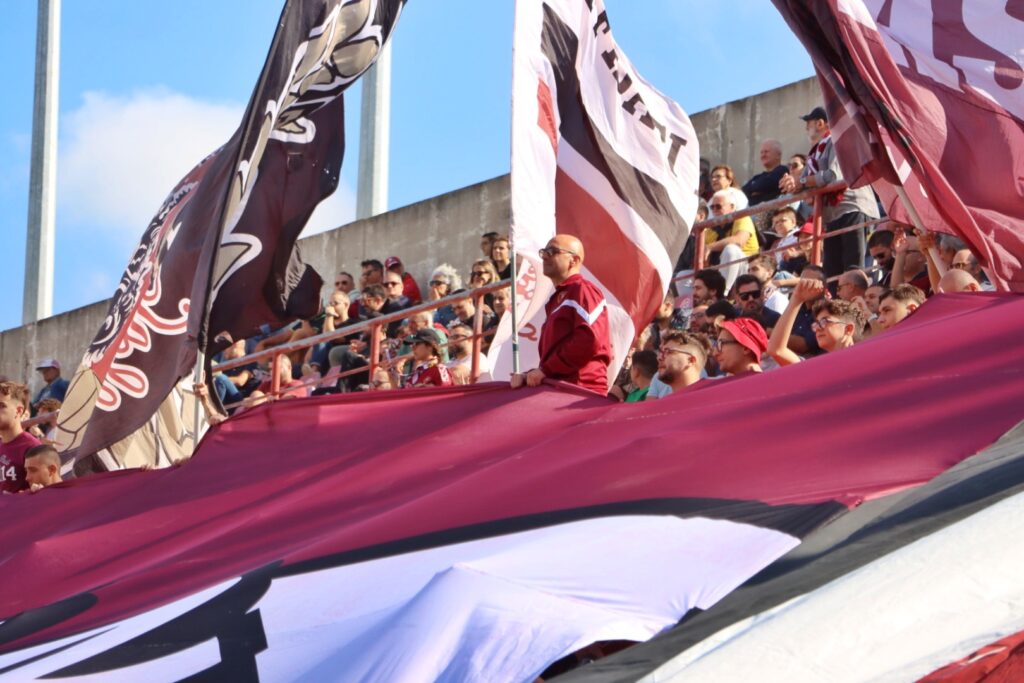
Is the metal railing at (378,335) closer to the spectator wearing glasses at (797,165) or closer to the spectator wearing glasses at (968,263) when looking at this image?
the spectator wearing glasses at (797,165)

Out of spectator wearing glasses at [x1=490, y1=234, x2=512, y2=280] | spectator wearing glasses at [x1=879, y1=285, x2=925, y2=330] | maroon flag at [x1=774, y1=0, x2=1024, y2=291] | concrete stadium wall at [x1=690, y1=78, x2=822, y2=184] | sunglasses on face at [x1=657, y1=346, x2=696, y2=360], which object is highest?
concrete stadium wall at [x1=690, y1=78, x2=822, y2=184]

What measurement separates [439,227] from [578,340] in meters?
10.1

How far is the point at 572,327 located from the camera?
284 inches

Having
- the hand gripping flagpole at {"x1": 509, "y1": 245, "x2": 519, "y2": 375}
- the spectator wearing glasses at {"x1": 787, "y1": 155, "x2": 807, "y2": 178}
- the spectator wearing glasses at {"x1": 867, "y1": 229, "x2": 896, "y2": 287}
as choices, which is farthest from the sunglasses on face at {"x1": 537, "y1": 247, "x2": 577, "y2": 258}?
the spectator wearing glasses at {"x1": 787, "y1": 155, "x2": 807, "y2": 178}

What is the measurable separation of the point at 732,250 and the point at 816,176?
1105mm

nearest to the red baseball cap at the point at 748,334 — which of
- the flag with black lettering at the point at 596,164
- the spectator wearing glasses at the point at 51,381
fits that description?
the flag with black lettering at the point at 596,164

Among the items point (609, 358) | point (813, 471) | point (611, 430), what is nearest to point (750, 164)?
point (609, 358)

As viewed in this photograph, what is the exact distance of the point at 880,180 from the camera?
23.3 feet

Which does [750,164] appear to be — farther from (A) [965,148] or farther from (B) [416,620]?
(B) [416,620]

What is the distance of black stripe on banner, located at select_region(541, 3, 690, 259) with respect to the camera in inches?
345

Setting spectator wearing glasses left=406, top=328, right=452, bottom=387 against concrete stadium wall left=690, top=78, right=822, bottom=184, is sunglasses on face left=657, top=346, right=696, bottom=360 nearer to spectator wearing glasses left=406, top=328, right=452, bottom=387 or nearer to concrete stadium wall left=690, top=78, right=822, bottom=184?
spectator wearing glasses left=406, top=328, right=452, bottom=387

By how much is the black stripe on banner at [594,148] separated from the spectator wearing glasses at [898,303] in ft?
4.60

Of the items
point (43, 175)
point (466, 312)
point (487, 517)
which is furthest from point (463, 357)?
point (43, 175)

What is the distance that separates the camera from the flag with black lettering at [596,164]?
333 inches
